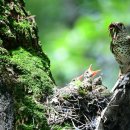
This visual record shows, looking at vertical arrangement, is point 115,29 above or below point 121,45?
above

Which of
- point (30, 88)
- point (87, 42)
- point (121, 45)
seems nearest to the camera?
point (30, 88)

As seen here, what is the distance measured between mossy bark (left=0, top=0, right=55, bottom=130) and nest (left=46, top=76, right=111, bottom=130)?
91mm

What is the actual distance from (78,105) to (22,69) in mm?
516

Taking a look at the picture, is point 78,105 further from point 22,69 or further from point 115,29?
point 115,29

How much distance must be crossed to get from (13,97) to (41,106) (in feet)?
1.07

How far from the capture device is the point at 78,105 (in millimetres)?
5172

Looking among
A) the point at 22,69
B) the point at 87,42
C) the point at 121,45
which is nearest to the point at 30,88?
the point at 22,69

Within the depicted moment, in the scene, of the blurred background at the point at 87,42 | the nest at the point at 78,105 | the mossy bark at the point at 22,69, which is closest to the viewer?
the mossy bark at the point at 22,69

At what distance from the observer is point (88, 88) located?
17.4ft

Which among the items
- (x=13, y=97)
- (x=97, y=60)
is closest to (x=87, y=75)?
(x=13, y=97)

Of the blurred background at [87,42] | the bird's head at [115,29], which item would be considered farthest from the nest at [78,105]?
the blurred background at [87,42]

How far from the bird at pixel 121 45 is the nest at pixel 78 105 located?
0.80 ft

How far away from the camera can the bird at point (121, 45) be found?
17.5 ft

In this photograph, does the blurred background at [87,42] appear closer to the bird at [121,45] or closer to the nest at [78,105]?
the bird at [121,45]
